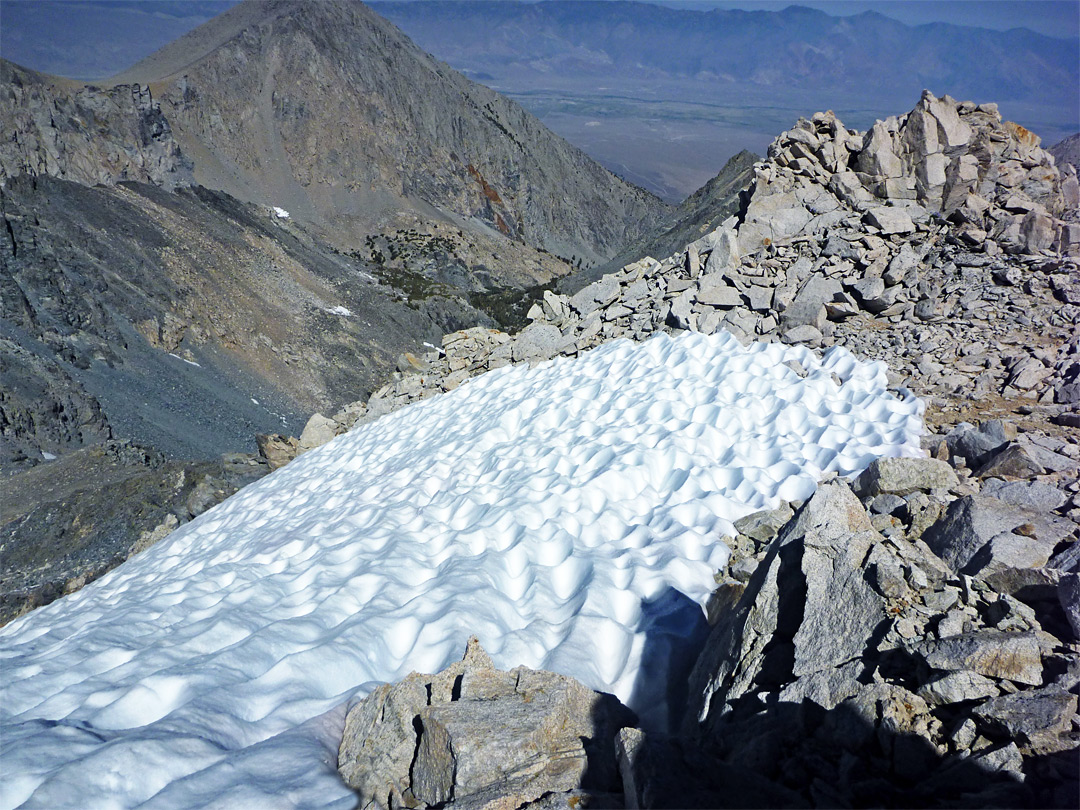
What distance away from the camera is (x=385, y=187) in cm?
8638

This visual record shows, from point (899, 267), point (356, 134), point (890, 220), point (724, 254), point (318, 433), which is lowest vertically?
point (318, 433)

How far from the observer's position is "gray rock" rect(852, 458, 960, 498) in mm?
5504

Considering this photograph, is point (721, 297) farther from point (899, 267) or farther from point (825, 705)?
point (825, 705)

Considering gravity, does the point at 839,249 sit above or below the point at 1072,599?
above

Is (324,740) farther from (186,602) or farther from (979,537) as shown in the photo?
(979,537)

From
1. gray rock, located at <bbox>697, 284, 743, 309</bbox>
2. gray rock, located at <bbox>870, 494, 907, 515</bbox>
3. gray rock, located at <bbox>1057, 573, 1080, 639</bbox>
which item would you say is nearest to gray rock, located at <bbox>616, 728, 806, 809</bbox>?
gray rock, located at <bbox>1057, 573, 1080, 639</bbox>

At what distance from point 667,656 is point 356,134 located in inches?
3759

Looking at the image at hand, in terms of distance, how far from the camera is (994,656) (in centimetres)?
316

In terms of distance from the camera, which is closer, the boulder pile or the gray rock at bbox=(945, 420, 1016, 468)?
the gray rock at bbox=(945, 420, 1016, 468)

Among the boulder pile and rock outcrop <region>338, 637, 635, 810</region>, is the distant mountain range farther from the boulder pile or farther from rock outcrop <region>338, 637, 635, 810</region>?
rock outcrop <region>338, 637, 635, 810</region>

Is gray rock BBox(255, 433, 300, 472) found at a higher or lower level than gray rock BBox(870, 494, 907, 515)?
lower

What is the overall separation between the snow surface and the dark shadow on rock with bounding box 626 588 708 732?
0.06 feet

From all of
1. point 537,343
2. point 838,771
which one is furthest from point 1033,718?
point 537,343

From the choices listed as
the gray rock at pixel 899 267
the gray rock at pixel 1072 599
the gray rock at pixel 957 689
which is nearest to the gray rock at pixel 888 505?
the gray rock at pixel 1072 599
